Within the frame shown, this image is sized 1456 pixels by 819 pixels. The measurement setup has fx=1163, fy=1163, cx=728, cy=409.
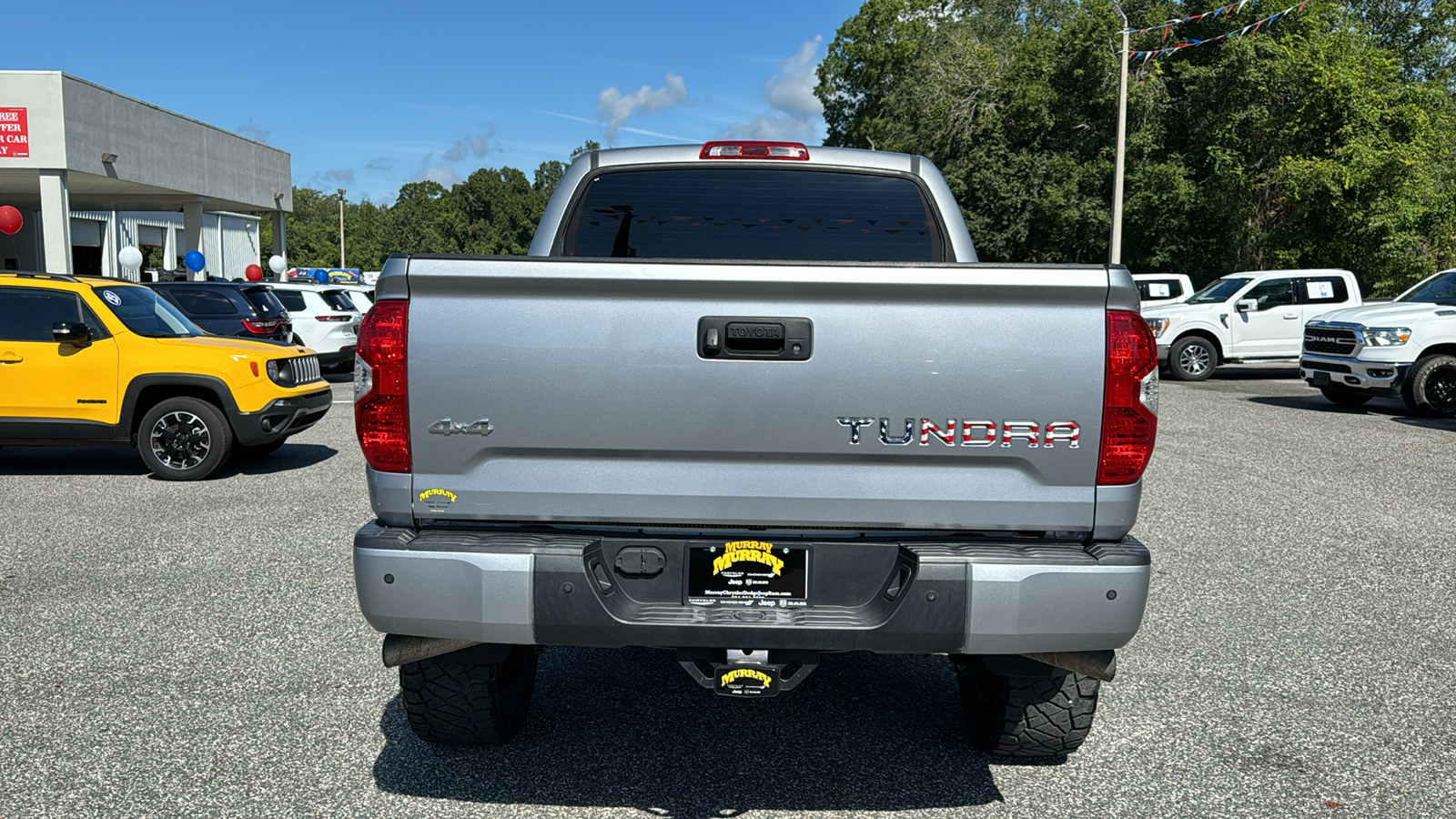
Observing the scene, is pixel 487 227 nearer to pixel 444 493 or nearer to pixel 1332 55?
pixel 1332 55

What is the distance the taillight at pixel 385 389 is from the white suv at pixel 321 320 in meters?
16.2

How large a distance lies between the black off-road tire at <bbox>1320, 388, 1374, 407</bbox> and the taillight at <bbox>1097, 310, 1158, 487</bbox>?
13.8 meters

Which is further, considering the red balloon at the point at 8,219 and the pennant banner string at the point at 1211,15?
the red balloon at the point at 8,219

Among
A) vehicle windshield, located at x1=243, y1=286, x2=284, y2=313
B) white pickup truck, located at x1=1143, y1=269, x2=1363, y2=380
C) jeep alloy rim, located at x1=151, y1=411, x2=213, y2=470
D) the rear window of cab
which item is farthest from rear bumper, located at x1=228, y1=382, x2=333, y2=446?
white pickup truck, located at x1=1143, y1=269, x2=1363, y2=380

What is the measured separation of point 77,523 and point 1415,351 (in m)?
13.9

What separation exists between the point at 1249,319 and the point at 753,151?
17.3 metres

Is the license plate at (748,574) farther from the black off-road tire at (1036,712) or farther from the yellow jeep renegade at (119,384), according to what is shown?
the yellow jeep renegade at (119,384)

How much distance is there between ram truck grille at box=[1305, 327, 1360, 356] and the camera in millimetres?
14289

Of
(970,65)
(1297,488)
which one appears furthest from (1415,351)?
(970,65)

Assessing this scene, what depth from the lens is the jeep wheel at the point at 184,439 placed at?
9516 mm

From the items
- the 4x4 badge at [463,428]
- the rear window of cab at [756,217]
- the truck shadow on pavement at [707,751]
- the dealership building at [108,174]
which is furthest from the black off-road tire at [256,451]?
the dealership building at [108,174]

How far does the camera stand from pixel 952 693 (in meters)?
4.51

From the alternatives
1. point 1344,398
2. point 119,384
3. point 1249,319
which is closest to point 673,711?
point 119,384

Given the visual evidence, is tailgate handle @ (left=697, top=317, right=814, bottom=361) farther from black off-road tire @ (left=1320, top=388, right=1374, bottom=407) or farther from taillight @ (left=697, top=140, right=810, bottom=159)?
black off-road tire @ (left=1320, top=388, right=1374, bottom=407)
